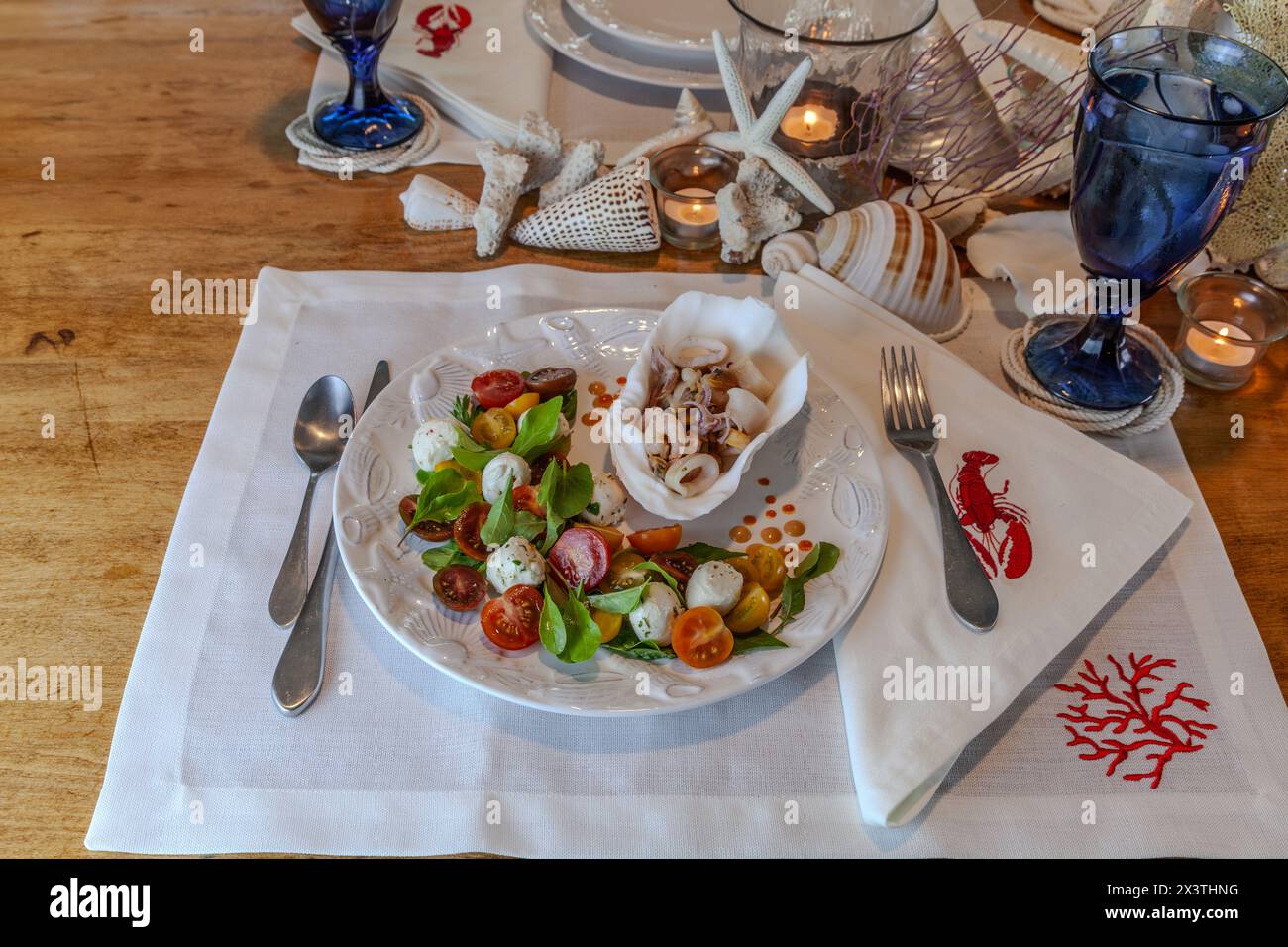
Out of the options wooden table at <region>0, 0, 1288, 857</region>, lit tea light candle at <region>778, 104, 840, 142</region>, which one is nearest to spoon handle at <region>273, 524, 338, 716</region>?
wooden table at <region>0, 0, 1288, 857</region>

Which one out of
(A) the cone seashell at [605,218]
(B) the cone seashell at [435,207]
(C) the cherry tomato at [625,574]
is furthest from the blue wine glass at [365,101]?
(C) the cherry tomato at [625,574]

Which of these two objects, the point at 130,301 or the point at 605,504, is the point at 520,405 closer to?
the point at 605,504

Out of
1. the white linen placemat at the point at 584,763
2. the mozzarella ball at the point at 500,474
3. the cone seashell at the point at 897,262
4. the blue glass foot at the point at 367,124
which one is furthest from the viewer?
the blue glass foot at the point at 367,124

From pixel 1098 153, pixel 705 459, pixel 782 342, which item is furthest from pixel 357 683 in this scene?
pixel 1098 153

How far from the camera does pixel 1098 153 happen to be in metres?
0.83

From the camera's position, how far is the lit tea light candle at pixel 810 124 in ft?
3.76

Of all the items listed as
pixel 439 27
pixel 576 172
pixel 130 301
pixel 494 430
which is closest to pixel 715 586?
pixel 494 430

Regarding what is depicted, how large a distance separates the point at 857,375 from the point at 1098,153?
10.5 inches

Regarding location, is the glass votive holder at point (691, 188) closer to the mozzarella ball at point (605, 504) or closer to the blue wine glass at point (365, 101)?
the blue wine glass at point (365, 101)

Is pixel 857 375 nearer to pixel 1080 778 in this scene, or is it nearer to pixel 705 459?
pixel 705 459

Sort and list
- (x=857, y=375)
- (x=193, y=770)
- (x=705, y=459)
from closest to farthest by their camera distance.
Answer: (x=193, y=770), (x=705, y=459), (x=857, y=375)

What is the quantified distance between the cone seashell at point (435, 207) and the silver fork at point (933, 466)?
0.49m

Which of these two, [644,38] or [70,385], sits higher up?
[644,38]

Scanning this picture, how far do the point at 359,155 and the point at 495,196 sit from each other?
8.7 inches
